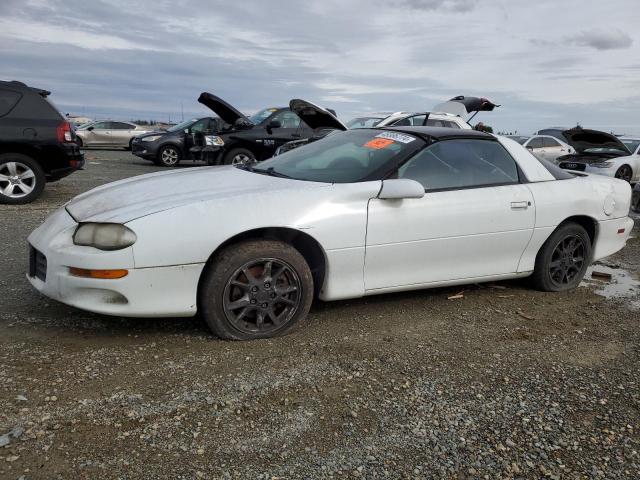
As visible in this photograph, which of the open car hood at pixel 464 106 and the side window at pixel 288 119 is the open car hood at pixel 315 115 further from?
the open car hood at pixel 464 106

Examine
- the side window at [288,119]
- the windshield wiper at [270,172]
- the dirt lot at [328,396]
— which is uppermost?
the side window at [288,119]

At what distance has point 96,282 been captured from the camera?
2973 millimetres

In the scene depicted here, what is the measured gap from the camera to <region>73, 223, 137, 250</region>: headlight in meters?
2.98

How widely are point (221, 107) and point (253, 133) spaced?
878 millimetres

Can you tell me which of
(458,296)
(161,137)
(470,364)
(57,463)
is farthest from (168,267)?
(161,137)

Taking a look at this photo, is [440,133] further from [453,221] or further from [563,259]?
[563,259]

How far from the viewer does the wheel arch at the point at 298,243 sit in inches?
126

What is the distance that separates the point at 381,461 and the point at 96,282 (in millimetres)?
1787

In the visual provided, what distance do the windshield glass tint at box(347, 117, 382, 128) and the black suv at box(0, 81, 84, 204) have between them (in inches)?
253

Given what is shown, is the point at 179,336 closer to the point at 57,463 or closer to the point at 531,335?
the point at 57,463

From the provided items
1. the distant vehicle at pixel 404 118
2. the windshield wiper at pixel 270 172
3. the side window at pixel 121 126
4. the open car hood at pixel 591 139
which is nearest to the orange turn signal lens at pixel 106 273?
the windshield wiper at pixel 270 172

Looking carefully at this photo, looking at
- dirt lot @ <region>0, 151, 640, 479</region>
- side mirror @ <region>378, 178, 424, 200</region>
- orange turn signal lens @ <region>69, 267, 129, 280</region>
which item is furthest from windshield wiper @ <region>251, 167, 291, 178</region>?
orange turn signal lens @ <region>69, 267, 129, 280</region>

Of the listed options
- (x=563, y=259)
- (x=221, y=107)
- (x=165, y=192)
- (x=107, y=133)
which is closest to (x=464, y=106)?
(x=221, y=107)

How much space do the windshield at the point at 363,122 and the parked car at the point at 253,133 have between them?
127 cm
